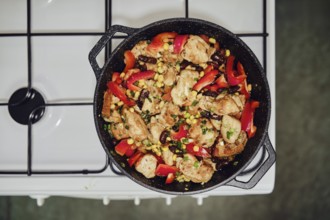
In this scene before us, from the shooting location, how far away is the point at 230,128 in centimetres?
93

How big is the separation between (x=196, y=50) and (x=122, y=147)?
0.29 metres

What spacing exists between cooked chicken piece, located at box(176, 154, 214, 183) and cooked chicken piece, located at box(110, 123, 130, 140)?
0.14m

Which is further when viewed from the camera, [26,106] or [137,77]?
[26,106]

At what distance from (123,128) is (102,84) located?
0.12m

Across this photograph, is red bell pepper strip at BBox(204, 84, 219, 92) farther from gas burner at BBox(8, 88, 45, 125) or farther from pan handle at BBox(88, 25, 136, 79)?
gas burner at BBox(8, 88, 45, 125)

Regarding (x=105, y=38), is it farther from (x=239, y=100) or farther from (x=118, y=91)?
(x=239, y=100)

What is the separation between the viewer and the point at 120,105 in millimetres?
976

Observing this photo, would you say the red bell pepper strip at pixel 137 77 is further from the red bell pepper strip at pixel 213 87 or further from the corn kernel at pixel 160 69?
the red bell pepper strip at pixel 213 87

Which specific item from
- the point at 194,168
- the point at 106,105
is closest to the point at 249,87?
the point at 194,168

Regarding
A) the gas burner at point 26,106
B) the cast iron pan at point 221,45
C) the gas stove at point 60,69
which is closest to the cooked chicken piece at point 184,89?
the cast iron pan at point 221,45

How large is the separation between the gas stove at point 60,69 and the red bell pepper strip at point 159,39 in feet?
0.41

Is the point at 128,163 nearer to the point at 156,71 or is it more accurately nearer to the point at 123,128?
the point at 123,128

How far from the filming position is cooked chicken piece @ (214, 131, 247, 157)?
3.14ft

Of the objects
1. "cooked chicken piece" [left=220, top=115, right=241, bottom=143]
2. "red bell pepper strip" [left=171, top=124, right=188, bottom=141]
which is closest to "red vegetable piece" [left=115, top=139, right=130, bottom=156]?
"red bell pepper strip" [left=171, top=124, right=188, bottom=141]
